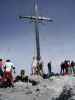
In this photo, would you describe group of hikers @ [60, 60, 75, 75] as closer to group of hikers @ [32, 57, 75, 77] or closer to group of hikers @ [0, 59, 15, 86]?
group of hikers @ [32, 57, 75, 77]

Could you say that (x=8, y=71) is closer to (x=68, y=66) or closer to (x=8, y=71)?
(x=8, y=71)

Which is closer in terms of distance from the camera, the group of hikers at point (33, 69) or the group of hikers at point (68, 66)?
the group of hikers at point (33, 69)

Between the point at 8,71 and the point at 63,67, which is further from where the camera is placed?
the point at 63,67

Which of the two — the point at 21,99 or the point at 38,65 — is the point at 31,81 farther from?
the point at 21,99

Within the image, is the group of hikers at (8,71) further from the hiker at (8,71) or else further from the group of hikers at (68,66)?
the group of hikers at (68,66)

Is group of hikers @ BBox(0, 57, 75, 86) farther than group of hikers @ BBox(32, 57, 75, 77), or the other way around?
group of hikers @ BBox(32, 57, 75, 77)

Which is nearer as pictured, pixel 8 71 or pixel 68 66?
pixel 8 71

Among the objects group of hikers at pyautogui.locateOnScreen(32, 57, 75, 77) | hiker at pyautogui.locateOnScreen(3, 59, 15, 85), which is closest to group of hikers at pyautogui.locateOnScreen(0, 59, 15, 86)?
hiker at pyautogui.locateOnScreen(3, 59, 15, 85)

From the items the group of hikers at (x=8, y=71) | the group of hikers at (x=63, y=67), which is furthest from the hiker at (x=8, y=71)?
the group of hikers at (x=63, y=67)

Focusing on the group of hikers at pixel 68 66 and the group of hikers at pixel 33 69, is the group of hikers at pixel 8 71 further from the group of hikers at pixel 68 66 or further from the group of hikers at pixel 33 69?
the group of hikers at pixel 68 66

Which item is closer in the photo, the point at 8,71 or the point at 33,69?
the point at 8,71

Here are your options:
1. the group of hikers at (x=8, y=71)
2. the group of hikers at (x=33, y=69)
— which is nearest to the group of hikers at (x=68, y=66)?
the group of hikers at (x=33, y=69)

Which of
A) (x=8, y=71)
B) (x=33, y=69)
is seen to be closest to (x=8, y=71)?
(x=8, y=71)

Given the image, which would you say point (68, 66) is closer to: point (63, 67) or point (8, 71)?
point (63, 67)
